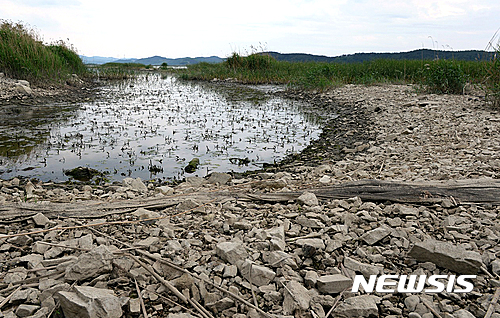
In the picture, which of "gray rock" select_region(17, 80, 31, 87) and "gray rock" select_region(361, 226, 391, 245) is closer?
"gray rock" select_region(361, 226, 391, 245)

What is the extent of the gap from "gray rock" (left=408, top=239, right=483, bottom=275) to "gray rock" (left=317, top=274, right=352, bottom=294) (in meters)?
0.70

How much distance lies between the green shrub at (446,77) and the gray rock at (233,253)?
474 inches

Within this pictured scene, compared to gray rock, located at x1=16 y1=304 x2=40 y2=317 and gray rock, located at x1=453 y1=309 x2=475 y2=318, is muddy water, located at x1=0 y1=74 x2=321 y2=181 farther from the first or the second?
gray rock, located at x1=453 y1=309 x2=475 y2=318

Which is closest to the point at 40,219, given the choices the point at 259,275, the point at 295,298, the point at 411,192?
the point at 259,275

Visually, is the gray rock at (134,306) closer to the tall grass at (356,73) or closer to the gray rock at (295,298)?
the gray rock at (295,298)

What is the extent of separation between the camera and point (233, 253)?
2742 mm

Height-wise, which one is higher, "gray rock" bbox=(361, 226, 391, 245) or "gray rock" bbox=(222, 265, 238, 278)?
"gray rock" bbox=(361, 226, 391, 245)

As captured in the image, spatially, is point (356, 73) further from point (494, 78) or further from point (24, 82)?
point (24, 82)

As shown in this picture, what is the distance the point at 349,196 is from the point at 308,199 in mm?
517

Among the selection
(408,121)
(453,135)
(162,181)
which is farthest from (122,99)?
(453,135)

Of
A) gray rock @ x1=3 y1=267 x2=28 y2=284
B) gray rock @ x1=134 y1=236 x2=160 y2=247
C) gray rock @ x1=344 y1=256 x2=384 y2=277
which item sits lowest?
gray rock @ x1=3 y1=267 x2=28 y2=284

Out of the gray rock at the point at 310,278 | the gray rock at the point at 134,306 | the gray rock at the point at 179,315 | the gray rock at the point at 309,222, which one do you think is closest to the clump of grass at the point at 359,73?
the gray rock at the point at 309,222

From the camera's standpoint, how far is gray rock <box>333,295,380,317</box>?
222cm

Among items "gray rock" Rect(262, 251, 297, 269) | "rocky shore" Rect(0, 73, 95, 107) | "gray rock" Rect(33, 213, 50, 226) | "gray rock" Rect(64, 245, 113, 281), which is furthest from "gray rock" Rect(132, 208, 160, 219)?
"rocky shore" Rect(0, 73, 95, 107)
